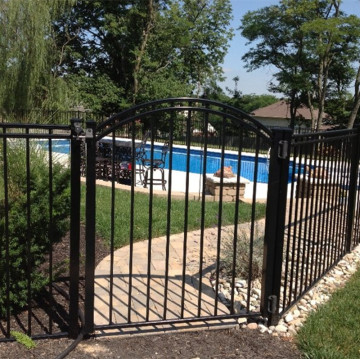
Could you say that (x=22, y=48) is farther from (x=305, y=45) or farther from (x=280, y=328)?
(x=305, y=45)

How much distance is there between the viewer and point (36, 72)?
1438 centimetres

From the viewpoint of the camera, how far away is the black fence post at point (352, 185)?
4.74 meters

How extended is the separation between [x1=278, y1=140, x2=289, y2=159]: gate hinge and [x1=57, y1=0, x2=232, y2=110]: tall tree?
22.4 metres

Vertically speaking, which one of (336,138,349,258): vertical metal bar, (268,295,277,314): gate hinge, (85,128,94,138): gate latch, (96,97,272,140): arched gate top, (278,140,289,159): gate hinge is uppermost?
(96,97,272,140): arched gate top

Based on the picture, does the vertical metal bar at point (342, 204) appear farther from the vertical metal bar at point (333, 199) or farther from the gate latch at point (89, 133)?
the gate latch at point (89, 133)

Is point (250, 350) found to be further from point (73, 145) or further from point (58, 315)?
point (73, 145)

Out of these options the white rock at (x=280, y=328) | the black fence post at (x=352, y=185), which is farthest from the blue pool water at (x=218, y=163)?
the white rock at (x=280, y=328)

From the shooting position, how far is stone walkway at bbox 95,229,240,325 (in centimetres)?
321

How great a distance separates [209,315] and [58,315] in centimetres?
116

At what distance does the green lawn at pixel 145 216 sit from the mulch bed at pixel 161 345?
6.34 feet

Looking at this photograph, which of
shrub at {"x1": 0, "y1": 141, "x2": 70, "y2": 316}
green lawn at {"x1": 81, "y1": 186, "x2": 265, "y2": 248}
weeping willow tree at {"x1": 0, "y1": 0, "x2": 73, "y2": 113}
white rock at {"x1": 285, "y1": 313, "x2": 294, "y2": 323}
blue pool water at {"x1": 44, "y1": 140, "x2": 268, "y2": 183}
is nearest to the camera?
shrub at {"x1": 0, "y1": 141, "x2": 70, "y2": 316}

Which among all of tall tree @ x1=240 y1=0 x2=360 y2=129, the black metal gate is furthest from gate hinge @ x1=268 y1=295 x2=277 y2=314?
tall tree @ x1=240 y1=0 x2=360 y2=129

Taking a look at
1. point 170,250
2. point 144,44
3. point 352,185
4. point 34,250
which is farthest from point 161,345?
point 144,44

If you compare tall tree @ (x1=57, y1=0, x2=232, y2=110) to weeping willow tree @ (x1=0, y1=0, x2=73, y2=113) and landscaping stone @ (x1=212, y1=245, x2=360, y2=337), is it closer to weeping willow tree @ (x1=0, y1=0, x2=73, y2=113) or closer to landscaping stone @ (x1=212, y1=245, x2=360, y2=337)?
weeping willow tree @ (x1=0, y1=0, x2=73, y2=113)
